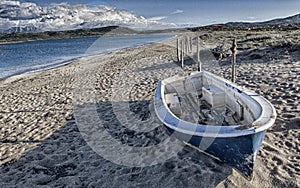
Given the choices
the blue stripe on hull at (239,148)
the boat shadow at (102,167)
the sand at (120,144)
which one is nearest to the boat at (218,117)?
the blue stripe on hull at (239,148)

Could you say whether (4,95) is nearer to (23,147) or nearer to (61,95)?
(61,95)

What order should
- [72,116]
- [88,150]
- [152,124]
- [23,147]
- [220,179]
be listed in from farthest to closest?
[72,116] < [152,124] < [23,147] < [88,150] < [220,179]

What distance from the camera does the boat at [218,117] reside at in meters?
3.09

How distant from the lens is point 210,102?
5.83 m

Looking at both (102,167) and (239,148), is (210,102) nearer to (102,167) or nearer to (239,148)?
(239,148)

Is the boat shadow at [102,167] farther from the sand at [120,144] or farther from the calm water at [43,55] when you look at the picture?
the calm water at [43,55]

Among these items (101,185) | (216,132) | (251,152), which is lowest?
(101,185)

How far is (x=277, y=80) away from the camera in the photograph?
25.6 ft

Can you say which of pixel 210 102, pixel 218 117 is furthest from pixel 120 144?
pixel 210 102

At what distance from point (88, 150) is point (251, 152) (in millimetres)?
3190

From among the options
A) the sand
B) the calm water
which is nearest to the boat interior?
the sand

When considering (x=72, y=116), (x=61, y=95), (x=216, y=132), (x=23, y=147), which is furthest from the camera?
(x=61, y=95)

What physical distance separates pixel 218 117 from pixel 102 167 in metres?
2.80

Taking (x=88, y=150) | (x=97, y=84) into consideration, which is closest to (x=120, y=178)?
(x=88, y=150)
